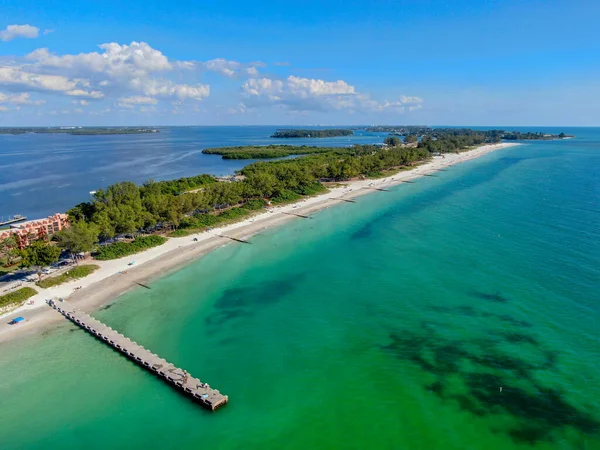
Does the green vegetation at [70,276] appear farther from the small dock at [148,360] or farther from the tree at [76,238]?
the small dock at [148,360]

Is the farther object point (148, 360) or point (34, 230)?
point (34, 230)

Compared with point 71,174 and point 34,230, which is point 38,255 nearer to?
point 34,230

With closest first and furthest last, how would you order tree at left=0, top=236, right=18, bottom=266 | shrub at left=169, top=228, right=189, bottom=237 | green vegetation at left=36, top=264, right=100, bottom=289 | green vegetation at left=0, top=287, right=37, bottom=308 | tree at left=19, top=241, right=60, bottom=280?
green vegetation at left=0, top=287, right=37, bottom=308 < tree at left=19, top=241, right=60, bottom=280 < green vegetation at left=36, top=264, right=100, bottom=289 < tree at left=0, top=236, right=18, bottom=266 < shrub at left=169, top=228, right=189, bottom=237

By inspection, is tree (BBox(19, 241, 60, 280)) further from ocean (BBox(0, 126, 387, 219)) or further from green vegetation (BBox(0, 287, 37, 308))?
ocean (BBox(0, 126, 387, 219))

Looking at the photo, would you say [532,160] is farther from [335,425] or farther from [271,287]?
[335,425]

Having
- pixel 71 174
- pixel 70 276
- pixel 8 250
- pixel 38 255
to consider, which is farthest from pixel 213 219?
pixel 71 174

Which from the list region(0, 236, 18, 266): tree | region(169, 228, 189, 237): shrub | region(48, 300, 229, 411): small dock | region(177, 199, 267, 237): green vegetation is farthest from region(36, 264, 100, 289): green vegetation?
region(177, 199, 267, 237): green vegetation

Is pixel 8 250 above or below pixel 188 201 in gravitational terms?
below
